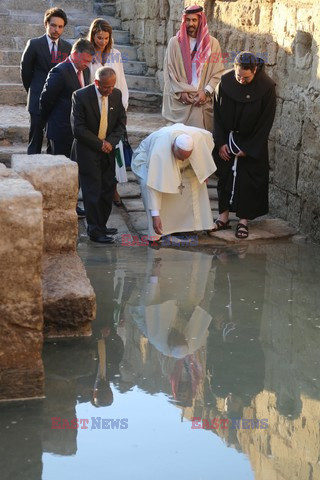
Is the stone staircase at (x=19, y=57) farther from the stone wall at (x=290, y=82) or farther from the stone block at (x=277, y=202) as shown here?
the stone block at (x=277, y=202)

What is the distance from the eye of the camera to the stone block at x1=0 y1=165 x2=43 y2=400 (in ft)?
14.0

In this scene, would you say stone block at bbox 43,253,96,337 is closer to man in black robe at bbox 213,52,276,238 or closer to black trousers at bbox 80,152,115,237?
black trousers at bbox 80,152,115,237

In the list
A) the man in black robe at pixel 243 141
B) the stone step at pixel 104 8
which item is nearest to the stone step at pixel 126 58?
the stone step at pixel 104 8

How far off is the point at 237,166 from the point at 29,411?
409 centimetres

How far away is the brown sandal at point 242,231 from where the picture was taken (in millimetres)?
7707

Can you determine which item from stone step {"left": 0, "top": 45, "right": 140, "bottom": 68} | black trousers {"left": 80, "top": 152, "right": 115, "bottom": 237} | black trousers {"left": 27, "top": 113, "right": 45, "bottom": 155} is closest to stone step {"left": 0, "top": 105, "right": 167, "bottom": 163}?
black trousers {"left": 27, "top": 113, "right": 45, "bottom": 155}

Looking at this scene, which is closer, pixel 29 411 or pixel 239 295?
pixel 29 411

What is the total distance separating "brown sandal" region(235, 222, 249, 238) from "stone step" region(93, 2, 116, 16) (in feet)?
21.5

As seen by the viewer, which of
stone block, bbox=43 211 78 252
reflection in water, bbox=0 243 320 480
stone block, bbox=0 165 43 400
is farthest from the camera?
stone block, bbox=43 211 78 252

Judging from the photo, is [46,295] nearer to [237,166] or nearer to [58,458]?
[58,458]

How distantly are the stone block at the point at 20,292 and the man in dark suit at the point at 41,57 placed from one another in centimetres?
404

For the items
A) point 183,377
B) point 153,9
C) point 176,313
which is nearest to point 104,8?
point 153,9

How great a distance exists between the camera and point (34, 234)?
4.30 meters

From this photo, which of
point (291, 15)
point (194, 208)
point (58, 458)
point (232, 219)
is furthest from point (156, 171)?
point (58, 458)
